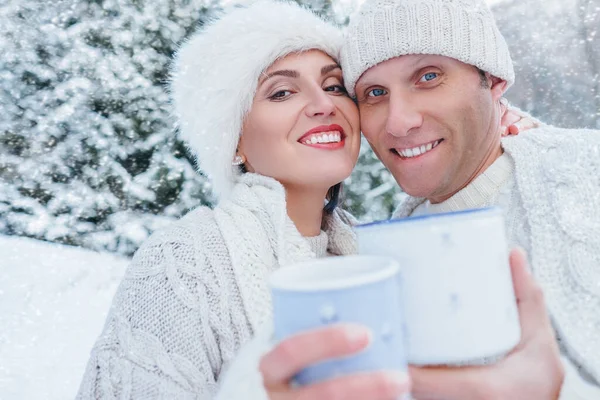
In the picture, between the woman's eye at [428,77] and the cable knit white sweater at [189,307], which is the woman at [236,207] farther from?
the woman's eye at [428,77]

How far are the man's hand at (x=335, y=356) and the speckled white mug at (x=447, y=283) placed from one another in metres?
0.06

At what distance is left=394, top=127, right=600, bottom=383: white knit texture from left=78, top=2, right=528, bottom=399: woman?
0.39m

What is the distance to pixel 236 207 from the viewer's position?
104cm

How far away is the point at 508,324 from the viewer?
455mm

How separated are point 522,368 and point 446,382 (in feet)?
0.39

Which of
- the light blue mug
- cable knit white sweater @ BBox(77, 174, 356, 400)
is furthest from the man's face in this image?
the light blue mug

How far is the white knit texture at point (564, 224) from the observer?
0.86 m

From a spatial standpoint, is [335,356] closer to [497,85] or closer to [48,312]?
[497,85]

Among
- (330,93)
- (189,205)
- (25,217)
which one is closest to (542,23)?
(189,205)

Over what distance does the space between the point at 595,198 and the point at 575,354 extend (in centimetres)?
31

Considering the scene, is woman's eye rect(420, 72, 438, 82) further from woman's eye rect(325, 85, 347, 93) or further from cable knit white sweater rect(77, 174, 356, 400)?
cable knit white sweater rect(77, 174, 356, 400)

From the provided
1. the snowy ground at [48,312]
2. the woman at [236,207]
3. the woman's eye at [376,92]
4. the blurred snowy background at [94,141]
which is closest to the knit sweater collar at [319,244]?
the woman at [236,207]

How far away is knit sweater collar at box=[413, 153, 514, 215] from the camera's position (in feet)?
3.68

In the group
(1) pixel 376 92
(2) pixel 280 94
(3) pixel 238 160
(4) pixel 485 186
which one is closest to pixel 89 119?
(3) pixel 238 160
